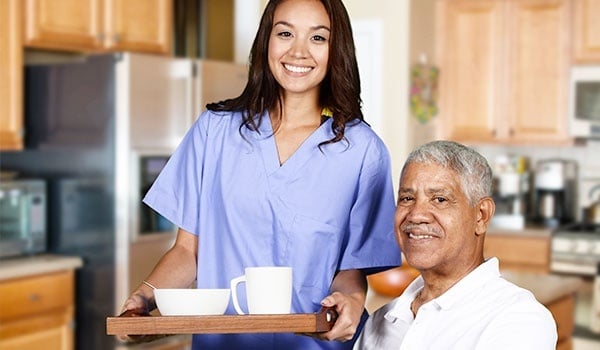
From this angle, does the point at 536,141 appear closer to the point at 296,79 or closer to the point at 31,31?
the point at 31,31

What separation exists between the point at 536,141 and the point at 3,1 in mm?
2856

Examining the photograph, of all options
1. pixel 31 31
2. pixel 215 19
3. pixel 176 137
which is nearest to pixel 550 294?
pixel 176 137

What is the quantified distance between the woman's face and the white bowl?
1.36 ft

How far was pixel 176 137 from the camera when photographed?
359 centimetres

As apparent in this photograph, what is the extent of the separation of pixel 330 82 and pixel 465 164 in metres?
0.32

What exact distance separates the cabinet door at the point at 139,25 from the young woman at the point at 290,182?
7.52 ft

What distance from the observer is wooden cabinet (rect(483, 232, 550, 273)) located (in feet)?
14.3

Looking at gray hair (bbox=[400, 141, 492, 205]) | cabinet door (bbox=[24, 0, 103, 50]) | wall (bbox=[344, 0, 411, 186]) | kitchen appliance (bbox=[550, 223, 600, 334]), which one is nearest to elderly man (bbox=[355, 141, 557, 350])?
gray hair (bbox=[400, 141, 492, 205])

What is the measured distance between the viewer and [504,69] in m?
4.78

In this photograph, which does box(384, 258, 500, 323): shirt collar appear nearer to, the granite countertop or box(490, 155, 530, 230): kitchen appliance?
the granite countertop

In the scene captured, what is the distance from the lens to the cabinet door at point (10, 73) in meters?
3.41

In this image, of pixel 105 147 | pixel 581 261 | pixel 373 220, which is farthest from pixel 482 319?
pixel 581 261

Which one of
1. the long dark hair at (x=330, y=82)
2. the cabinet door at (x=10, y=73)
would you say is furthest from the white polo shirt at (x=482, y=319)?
the cabinet door at (x=10, y=73)

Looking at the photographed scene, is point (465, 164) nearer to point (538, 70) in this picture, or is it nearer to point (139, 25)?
point (139, 25)
